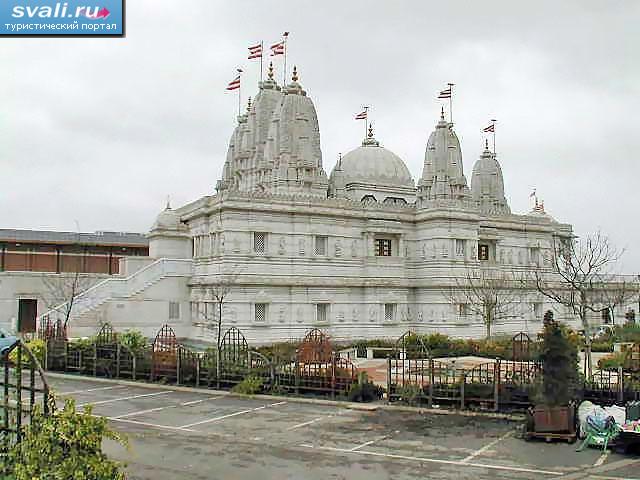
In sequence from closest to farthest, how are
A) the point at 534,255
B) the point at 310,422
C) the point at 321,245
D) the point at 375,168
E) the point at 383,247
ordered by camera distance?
the point at 310,422 < the point at 321,245 < the point at 383,247 < the point at 534,255 < the point at 375,168

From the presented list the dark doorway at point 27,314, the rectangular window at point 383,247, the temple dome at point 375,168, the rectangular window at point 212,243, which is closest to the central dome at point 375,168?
the temple dome at point 375,168

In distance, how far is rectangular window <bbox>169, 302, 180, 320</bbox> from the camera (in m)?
44.9

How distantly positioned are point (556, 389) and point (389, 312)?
96.6ft

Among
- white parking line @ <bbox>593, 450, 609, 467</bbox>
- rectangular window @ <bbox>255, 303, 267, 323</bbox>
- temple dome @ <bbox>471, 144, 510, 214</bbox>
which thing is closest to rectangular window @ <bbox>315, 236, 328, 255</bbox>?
rectangular window @ <bbox>255, 303, 267, 323</bbox>

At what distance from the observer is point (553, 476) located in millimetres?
14758

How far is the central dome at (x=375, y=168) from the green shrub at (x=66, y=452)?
4554 centimetres

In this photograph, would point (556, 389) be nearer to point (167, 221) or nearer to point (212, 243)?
point (212, 243)

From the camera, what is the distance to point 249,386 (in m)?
25.6

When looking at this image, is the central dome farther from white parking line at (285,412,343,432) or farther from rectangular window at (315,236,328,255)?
white parking line at (285,412,343,432)

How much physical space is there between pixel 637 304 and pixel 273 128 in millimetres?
38502

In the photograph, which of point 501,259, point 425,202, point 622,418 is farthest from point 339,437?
point 501,259

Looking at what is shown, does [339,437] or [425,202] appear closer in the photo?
[339,437]

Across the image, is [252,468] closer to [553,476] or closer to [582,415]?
[553,476]

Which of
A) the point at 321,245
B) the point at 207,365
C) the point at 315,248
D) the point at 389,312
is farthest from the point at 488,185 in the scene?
the point at 207,365
